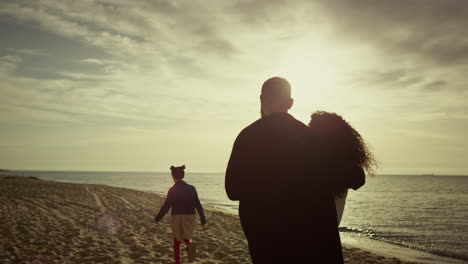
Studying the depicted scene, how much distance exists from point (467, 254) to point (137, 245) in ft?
49.0

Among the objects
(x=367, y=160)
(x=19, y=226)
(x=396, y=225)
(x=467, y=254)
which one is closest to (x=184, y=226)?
(x=367, y=160)

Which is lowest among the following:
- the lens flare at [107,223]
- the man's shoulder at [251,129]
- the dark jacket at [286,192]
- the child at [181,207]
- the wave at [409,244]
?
the wave at [409,244]

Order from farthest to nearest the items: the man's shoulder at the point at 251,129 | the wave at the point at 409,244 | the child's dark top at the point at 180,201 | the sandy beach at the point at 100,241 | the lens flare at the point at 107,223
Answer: the wave at the point at 409,244
the lens flare at the point at 107,223
the sandy beach at the point at 100,241
the child's dark top at the point at 180,201
the man's shoulder at the point at 251,129

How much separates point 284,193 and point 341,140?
67 centimetres

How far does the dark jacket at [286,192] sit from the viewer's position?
2133 millimetres

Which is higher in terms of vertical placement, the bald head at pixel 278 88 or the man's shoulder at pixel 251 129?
the bald head at pixel 278 88

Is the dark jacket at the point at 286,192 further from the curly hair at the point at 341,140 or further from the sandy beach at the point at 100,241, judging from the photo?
the sandy beach at the point at 100,241

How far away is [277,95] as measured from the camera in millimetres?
2357

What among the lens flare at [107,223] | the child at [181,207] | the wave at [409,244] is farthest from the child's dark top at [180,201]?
the wave at [409,244]

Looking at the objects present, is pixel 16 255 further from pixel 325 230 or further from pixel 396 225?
pixel 396 225

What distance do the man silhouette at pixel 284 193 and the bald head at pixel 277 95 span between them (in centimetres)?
7

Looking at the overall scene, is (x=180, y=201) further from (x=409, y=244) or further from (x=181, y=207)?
(x=409, y=244)

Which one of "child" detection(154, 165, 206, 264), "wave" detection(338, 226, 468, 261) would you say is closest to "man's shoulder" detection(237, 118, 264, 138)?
"child" detection(154, 165, 206, 264)

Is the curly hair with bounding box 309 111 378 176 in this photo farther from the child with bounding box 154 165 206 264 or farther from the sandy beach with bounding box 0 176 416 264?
the sandy beach with bounding box 0 176 416 264
